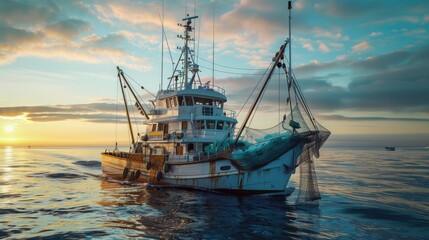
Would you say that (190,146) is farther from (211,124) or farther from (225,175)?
(225,175)

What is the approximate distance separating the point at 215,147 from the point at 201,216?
23.5 feet

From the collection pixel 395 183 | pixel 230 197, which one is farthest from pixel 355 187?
pixel 230 197

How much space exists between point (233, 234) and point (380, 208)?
1358 cm

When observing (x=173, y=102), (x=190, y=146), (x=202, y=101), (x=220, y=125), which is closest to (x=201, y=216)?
(x=190, y=146)

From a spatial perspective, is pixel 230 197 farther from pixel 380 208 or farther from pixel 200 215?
pixel 380 208

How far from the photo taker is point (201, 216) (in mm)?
17953

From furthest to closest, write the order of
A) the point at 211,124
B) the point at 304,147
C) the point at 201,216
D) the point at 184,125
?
the point at 184,125 < the point at 211,124 < the point at 304,147 < the point at 201,216

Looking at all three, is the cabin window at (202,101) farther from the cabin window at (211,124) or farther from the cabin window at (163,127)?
the cabin window at (163,127)

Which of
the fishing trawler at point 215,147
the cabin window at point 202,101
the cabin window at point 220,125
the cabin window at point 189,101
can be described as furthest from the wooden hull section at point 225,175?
the cabin window at point 202,101

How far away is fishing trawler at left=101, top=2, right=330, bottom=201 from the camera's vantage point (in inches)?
837

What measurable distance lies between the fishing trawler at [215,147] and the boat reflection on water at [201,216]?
1.44 metres

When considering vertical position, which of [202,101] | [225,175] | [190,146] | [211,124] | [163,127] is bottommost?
[225,175]

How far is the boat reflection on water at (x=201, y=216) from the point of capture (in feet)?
49.3

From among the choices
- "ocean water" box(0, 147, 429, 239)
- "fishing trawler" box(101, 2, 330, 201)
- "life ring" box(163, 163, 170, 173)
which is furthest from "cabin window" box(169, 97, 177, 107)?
"ocean water" box(0, 147, 429, 239)
